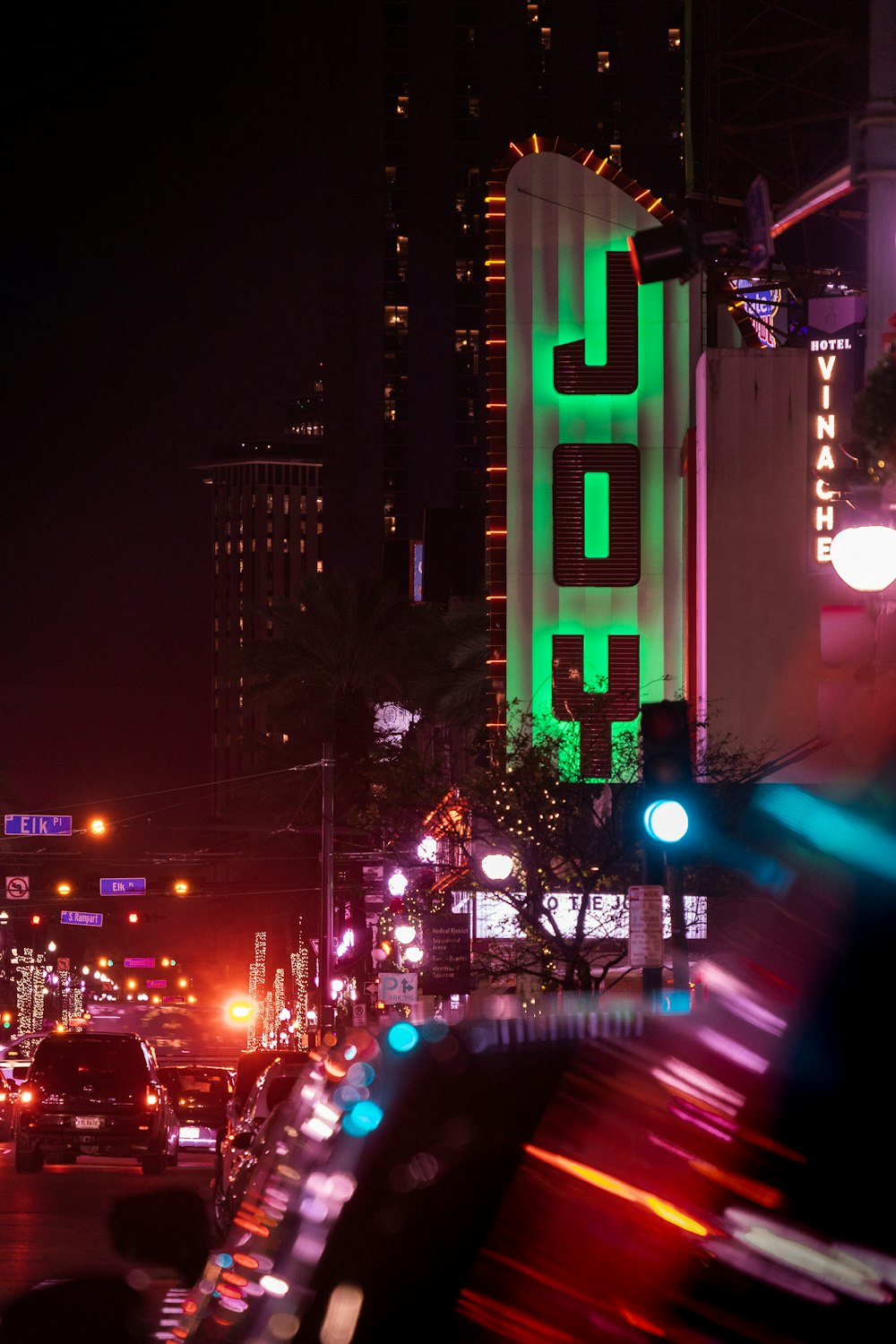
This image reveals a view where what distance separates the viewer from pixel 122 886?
5834cm

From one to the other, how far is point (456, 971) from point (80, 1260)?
19.0 meters

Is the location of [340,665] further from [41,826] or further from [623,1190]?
[623,1190]

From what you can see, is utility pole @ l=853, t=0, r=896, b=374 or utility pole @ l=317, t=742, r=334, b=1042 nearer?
utility pole @ l=853, t=0, r=896, b=374

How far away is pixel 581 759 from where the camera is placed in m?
31.8

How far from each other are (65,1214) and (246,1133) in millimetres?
4229

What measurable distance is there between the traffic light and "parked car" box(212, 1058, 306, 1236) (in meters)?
2.83

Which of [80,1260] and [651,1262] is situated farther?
[80,1260]

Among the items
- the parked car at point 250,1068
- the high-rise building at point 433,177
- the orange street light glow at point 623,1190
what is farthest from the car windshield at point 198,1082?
the high-rise building at point 433,177

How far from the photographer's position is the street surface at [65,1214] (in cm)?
1329

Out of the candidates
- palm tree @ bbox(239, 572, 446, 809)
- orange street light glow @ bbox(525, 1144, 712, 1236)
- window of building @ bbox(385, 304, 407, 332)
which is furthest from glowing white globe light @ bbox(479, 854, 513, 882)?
window of building @ bbox(385, 304, 407, 332)

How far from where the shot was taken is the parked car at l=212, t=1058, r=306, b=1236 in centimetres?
1305

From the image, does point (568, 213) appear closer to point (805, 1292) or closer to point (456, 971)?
point (456, 971)

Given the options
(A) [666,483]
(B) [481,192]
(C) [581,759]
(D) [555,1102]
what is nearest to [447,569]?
(A) [666,483]

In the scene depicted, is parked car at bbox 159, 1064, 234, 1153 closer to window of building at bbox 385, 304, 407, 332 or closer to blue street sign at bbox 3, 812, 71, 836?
blue street sign at bbox 3, 812, 71, 836
